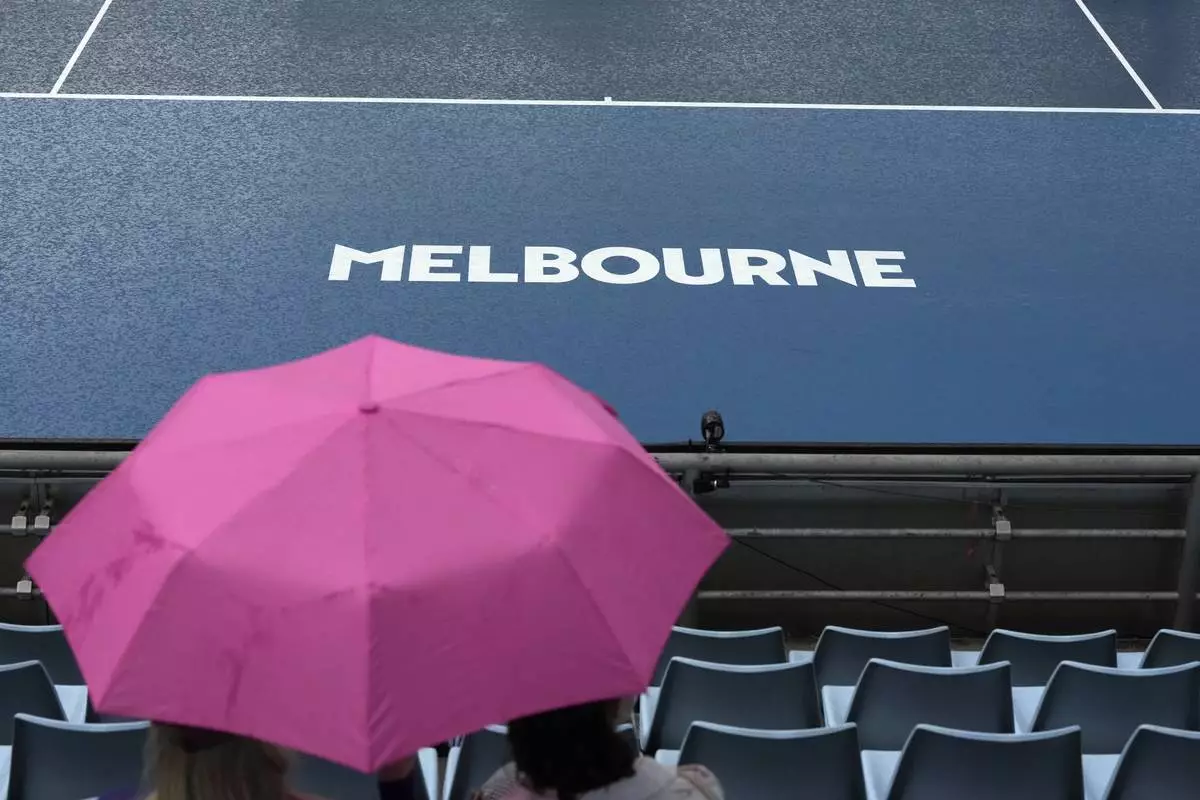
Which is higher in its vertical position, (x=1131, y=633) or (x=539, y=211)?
(x=539, y=211)

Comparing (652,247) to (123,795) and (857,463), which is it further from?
(123,795)

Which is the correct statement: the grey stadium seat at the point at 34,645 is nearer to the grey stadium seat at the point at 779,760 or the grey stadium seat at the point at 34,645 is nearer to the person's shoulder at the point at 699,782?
the grey stadium seat at the point at 779,760

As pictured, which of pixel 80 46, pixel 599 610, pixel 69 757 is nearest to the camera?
pixel 599 610

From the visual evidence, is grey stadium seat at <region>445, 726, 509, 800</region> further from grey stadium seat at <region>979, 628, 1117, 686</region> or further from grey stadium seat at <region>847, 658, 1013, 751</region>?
grey stadium seat at <region>979, 628, 1117, 686</region>

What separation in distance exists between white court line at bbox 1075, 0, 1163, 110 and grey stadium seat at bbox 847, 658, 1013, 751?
6.21m

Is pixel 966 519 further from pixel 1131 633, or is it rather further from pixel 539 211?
pixel 539 211

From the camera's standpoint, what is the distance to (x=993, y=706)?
152 inches

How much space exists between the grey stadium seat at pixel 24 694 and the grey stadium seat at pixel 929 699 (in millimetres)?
1916

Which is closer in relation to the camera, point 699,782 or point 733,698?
point 699,782

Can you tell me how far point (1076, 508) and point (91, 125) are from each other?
5.78 meters

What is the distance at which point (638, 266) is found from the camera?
7199 millimetres

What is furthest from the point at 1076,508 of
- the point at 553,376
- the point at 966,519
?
the point at 553,376

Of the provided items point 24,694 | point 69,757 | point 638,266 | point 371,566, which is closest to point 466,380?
point 371,566

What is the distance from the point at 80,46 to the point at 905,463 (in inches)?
270
